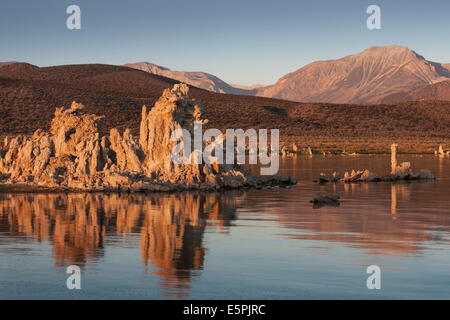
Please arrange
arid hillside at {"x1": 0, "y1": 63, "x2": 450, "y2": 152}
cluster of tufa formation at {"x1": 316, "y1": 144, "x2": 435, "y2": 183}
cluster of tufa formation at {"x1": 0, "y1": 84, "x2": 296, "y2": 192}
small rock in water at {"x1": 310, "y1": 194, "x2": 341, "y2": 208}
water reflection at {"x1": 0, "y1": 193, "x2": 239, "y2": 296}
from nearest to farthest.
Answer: water reflection at {"x1": 0, "y1": 193, "x2": 239, "y2": 296}
small rock in water at {"x1": 310, "y1": 194, "x2": 341, "y2": 208}
cluster of tufa formation at {"x1": 0, "y1": 84, "x2": 296, "y2": 192}
cluster of tufa formation at {"x1": 316, "y1": 144, "x2": 435, "y2": 183}
arid hillside at {"x1": 0, "y1": 63, "x2": 450, "y2": 152}

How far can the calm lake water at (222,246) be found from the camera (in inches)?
603

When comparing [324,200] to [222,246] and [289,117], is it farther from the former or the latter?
[289,117]

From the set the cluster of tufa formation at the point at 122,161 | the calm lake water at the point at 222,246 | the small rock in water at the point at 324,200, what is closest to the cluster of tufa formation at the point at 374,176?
the cluster of tufa formation at the point at 122,161

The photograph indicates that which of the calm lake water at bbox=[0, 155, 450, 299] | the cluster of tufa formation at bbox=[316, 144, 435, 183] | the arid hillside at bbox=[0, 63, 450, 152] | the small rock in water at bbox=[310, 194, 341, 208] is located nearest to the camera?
the calm lake water at bbox=[0, 155, 450, 299]

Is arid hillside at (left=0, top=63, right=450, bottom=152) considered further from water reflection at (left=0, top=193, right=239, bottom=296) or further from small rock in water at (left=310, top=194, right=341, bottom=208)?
water reflection at (left=0, top=193, right=239, bottom=296)

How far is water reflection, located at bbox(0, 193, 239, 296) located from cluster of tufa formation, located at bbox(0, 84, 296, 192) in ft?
7.22

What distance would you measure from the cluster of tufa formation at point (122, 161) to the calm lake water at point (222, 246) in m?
2.89

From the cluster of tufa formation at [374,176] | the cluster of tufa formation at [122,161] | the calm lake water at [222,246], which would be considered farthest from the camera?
the cluster of tufa formation at [374,176]

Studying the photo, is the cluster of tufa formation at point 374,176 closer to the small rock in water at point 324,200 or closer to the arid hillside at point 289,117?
the small rock in water at point 324,200

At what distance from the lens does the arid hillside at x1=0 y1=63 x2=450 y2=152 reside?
103 m

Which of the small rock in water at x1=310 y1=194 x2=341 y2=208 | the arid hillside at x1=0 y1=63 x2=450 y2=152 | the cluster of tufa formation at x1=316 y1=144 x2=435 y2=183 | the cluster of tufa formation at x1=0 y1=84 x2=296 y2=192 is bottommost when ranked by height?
the small rock in water at x1=310 y1=194 x2=341 y2=208

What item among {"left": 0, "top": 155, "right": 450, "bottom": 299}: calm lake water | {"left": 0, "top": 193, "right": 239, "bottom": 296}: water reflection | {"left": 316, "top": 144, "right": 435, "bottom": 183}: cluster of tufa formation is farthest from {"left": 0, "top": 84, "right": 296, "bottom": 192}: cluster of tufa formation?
{"left": 316, "top": 144, "right": 435, "bottom": 183}: cluster of tufa formation
